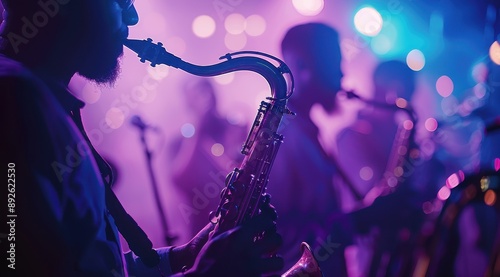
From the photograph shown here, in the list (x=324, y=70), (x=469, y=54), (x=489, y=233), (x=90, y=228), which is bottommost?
(x=489, y=233)

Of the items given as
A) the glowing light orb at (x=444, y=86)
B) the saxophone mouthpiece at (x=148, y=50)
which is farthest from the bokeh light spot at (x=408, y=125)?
the saxophone mouthpiece at (x=148, y=50)

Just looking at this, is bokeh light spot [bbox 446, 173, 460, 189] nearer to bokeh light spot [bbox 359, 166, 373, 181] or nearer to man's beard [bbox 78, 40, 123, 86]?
man's beard [bbox 78, 40, 123, 86]

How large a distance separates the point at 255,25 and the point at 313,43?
4.95 ft

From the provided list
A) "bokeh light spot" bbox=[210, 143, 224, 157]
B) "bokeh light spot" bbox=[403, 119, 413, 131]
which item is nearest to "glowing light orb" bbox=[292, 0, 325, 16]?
"bokeh light spot" bbox=[403, 119, 413, 131]

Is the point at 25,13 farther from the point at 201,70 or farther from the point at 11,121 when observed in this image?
the point at 201,70

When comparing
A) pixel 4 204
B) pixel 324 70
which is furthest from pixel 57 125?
pixel 324 70

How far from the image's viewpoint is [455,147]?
19.1ft

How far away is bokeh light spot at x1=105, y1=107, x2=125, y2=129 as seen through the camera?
4.51 m

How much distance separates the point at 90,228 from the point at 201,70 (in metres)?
1.11

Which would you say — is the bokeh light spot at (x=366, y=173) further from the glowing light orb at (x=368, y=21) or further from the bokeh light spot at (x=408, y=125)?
the glowing light orb at (x=368, y=21)

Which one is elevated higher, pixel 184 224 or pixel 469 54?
pixel 469 54

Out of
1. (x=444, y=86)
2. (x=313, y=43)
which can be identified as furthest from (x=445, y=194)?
(x=444, y=86)

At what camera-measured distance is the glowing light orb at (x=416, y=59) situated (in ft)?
20.6

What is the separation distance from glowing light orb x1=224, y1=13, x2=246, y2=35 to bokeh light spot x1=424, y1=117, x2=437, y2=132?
2.84 metres
